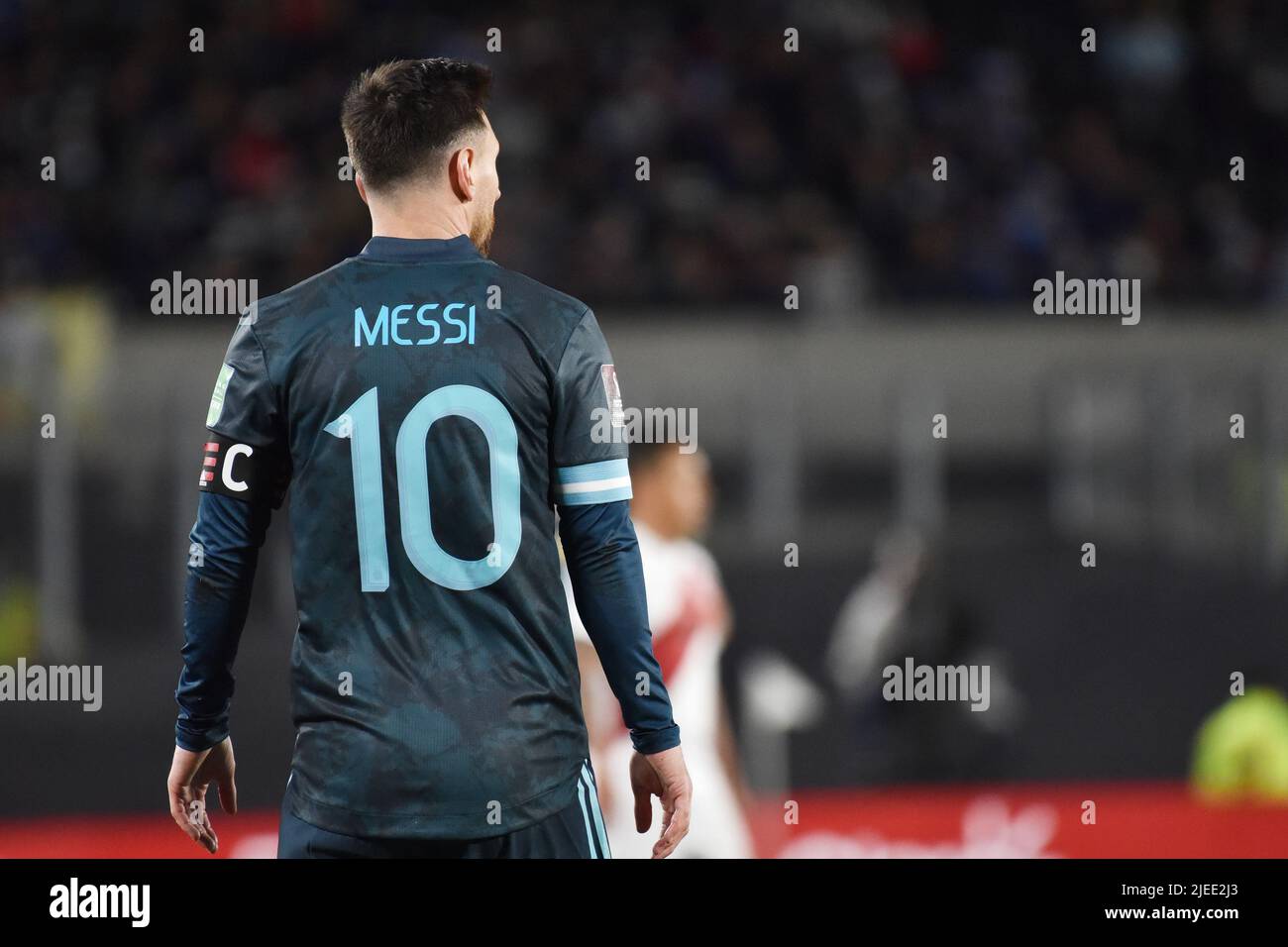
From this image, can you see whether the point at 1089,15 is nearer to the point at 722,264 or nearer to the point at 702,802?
the point at 722,264

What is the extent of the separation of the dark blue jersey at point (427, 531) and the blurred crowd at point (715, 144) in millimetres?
6590

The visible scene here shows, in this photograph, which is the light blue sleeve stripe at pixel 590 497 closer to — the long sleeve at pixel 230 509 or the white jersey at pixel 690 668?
the long sleeve at pixel 230 509

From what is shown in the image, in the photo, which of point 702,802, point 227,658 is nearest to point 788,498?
point 702,802

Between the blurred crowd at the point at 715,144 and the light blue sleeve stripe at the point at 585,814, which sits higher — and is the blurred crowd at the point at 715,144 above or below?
above

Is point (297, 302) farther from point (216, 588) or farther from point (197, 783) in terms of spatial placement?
point (197, 783)

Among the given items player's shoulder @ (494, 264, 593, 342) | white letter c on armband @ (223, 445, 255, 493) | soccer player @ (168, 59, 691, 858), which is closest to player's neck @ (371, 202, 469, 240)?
soccer player @ (168, 59, 691, 858)

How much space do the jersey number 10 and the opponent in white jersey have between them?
2.96 metres

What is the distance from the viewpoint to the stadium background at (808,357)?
7672 millimetres

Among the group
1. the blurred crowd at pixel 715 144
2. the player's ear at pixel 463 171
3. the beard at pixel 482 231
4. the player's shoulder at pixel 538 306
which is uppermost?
the blurred crowd at pixel 715 144

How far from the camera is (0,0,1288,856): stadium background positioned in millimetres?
7672

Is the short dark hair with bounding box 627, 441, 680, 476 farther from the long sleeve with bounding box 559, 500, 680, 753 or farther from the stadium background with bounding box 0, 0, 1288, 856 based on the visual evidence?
Result: the long sleeve with bounding box 559, 500, 680, 753

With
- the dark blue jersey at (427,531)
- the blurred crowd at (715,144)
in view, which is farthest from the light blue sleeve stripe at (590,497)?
→ the blurred crowd at (715,144)

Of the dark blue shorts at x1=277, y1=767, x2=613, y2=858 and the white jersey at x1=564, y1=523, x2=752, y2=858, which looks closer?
the dark blue shorts at x1=277, y1=767, x2=613, y2=858
